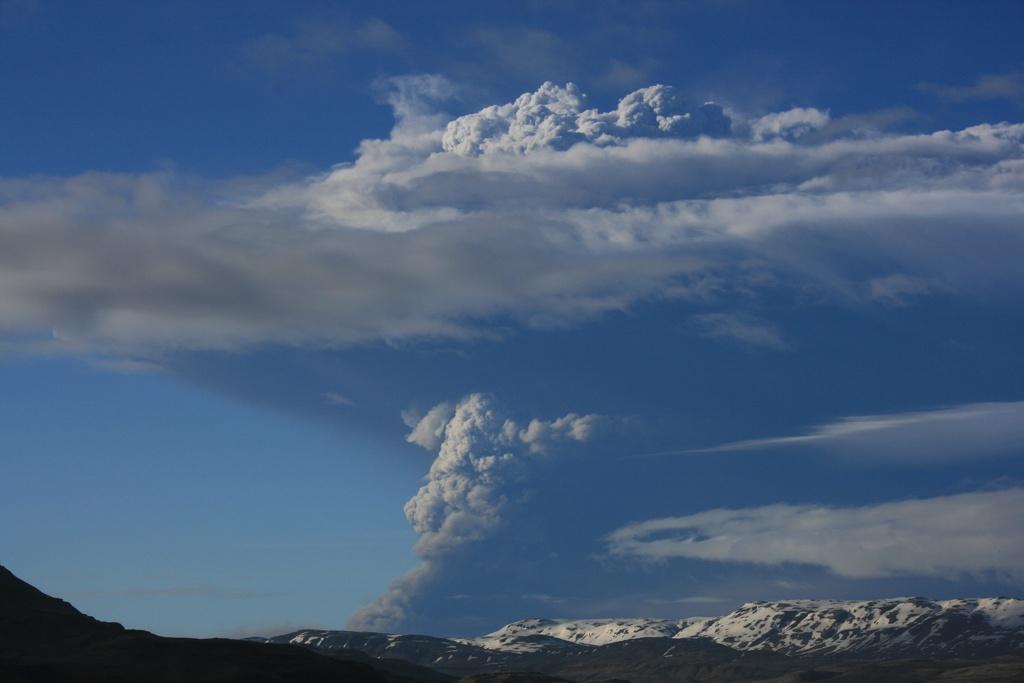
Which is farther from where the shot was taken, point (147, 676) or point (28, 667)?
point (147, 676)

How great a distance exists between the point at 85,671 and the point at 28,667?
46.4 ft

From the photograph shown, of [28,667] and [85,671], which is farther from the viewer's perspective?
[85,671]

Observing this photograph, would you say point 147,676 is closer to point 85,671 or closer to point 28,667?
point 85,671

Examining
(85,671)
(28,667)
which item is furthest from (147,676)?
(28,667)

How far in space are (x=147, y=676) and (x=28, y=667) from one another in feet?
81.6

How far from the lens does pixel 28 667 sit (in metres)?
180

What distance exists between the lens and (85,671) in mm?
192250

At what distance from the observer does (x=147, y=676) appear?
199750 millimetres

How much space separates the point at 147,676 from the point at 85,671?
1149 centimetres
